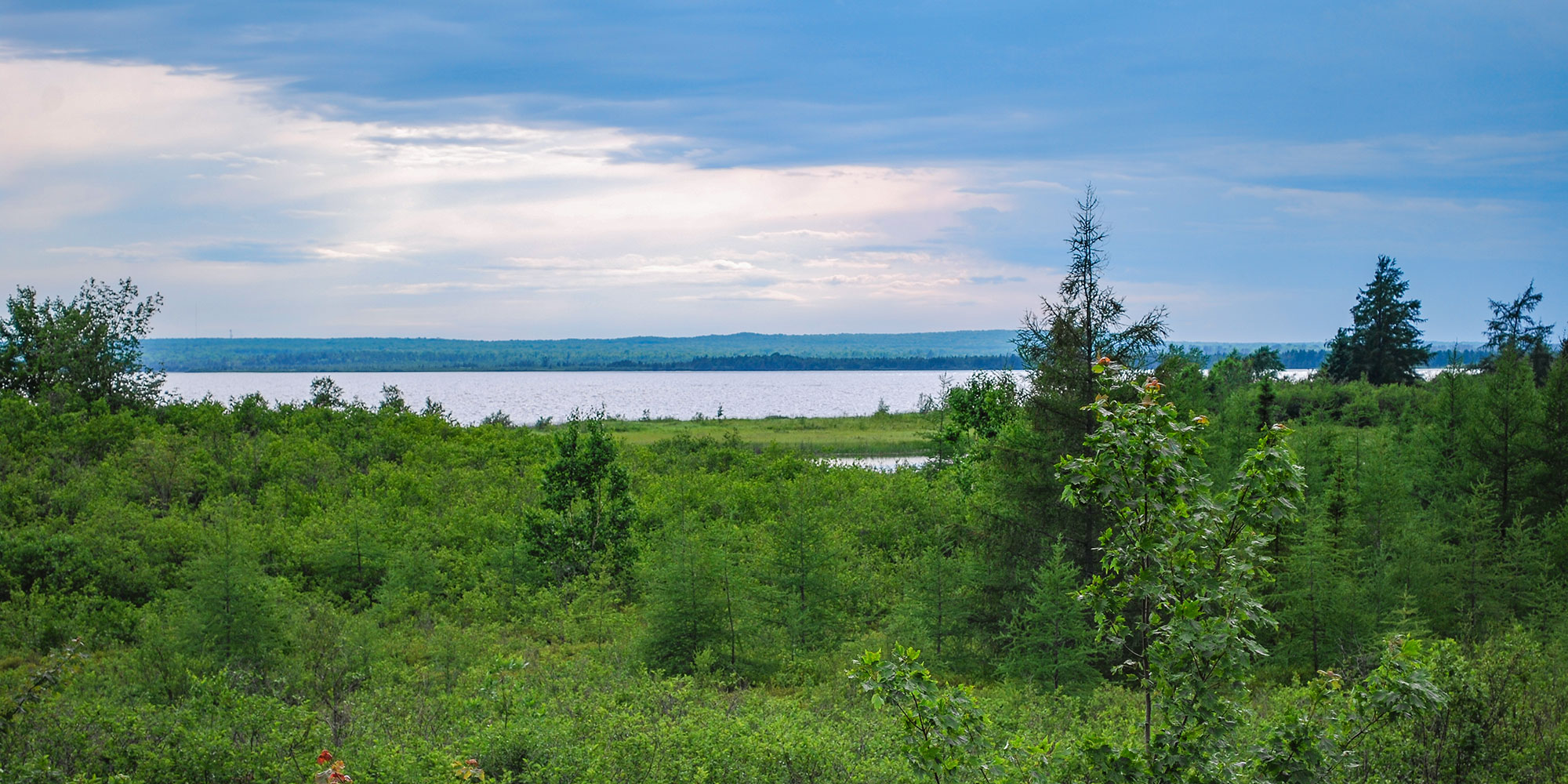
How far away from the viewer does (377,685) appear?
40.2 ft

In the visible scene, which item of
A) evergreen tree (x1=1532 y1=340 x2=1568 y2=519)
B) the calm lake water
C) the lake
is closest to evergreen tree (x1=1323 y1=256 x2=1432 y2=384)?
the lake

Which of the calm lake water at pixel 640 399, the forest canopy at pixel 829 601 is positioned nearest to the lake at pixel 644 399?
the calm lake water at pixel 640 399

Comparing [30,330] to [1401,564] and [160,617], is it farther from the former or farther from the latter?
[1401,564]

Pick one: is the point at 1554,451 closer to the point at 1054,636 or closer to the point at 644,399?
the point at 1054,636

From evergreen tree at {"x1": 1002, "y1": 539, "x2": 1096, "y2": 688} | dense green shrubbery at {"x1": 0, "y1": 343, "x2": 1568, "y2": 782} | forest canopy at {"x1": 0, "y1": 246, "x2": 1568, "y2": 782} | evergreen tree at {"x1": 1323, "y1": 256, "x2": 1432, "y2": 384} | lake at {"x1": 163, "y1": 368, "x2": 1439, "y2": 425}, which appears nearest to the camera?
forest canopy at {"x1": 0, "y1": 246, "x2": 1568, "y2": 782}

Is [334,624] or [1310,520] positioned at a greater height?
[1310,520]

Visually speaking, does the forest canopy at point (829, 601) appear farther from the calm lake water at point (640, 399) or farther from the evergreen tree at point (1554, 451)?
the calm lake water at point (640, 399)

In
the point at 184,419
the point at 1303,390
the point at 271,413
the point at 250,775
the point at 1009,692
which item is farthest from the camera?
the point at 1303,390

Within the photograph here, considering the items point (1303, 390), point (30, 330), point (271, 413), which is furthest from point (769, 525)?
point (1303, 390)

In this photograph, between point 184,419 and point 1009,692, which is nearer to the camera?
point 1009,692

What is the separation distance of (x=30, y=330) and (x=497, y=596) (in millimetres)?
23803

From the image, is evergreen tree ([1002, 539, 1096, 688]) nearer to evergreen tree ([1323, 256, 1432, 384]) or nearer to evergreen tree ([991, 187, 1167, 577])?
evergreen tree ([991, 187, 1167, 577])

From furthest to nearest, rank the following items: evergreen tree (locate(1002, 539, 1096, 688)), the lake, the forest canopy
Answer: the lake < evergreen tree (locate(1002, 539, 1096, 688)) < the forest canopy

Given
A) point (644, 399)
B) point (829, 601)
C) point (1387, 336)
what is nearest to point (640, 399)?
point (644, 399)
